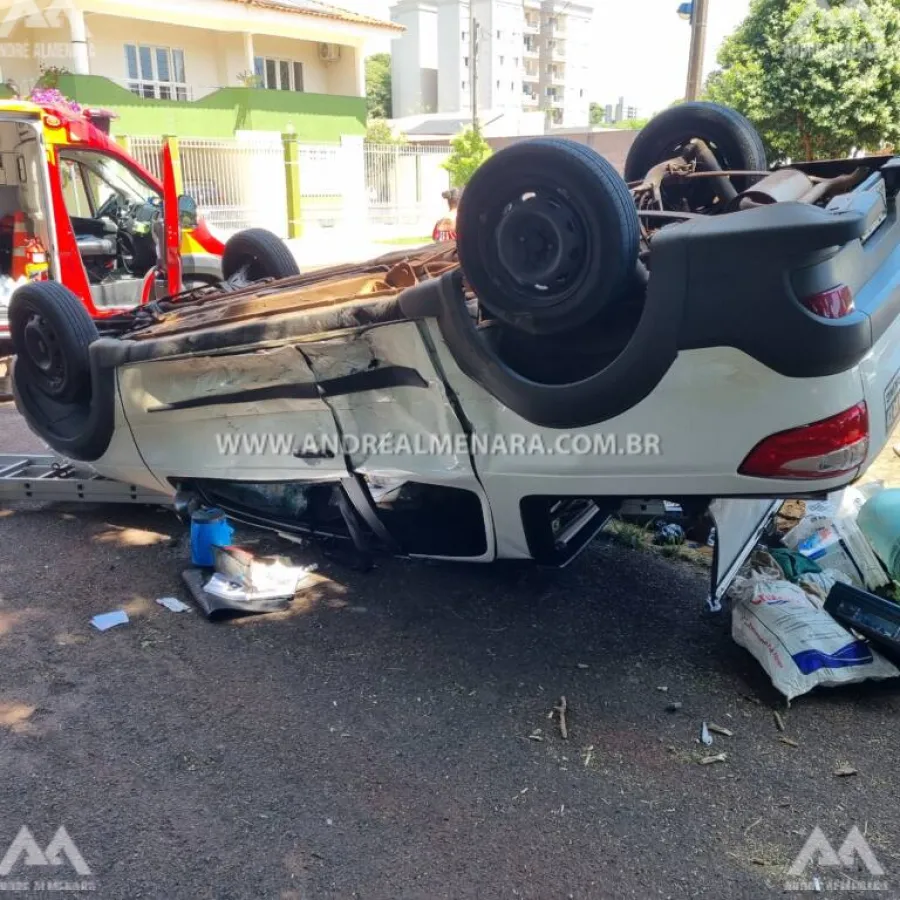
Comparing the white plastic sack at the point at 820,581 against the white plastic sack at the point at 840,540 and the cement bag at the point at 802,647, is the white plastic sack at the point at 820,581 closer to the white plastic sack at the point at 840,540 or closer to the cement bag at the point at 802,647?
the white plastic sack at the point at 840,540

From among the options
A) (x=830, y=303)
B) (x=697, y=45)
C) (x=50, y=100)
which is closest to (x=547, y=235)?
(x=830, y=303)

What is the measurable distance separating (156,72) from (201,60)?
1.40 m

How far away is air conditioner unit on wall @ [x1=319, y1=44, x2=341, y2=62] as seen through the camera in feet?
87.2

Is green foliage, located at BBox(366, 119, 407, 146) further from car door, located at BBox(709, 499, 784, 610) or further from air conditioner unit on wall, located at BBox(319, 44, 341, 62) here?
car door, located at BBox(709, 499, 784, 610)

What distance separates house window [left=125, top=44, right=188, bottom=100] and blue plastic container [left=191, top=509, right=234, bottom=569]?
74.2 ft

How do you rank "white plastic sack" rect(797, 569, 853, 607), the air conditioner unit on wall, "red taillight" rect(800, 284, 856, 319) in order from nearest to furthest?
"red taillight" rect(800, 284, 856, 319) < "white plastic sack" rect(797, 569, 853, 607) < the air conditioner unit on wall

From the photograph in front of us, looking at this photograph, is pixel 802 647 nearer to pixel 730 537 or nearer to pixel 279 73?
pixel 730 537

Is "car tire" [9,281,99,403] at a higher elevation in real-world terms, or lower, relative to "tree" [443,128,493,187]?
lower

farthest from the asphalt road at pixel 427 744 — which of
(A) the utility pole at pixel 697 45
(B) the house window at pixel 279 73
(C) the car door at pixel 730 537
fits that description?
(B) the house window at pixel 279 73

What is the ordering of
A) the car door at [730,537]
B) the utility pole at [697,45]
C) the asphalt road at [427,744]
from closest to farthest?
the asphalt road at [427,744] < the car door at [730,537] < the utility pole at [697,45]

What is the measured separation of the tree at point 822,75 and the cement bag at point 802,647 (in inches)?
507

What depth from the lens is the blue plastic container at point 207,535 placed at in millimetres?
4020

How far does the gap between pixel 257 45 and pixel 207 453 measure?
986 inches

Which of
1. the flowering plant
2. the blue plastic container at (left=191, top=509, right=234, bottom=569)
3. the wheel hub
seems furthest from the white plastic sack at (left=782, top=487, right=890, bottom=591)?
the flowering plant
